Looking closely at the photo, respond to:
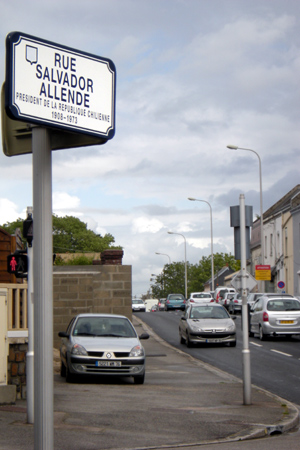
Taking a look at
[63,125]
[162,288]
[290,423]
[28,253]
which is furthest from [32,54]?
[162,288]

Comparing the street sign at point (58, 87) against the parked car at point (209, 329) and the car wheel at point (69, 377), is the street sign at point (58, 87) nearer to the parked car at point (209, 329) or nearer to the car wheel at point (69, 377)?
the car wheel at point (69, 377)

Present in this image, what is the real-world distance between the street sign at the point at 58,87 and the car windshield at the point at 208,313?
22.9 m

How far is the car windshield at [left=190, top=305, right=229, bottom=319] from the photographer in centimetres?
Result: 2677

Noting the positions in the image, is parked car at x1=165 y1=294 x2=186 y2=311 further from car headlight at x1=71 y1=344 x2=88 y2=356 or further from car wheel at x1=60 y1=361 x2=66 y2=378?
car headlight at x1=71 y1=344 x2=88 y2=356

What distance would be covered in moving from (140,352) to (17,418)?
17.4 feet

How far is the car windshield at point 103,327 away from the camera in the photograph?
615 inches

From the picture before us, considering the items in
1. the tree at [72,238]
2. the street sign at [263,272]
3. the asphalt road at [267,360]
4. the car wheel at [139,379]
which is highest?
the tree at [72,238]

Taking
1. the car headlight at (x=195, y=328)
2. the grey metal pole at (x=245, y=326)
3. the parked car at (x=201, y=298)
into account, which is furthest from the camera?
the parked car at (x=201, y=298)

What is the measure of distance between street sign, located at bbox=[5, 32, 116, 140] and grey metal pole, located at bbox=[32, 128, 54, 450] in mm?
194

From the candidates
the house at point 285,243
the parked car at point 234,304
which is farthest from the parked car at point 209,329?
the parked car at point 234,304

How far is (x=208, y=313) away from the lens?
26922 mm

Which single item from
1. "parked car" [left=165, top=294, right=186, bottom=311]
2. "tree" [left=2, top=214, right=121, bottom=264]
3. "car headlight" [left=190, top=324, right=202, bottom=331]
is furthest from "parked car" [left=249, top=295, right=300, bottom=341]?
"tree" [left=2, top=214, right=121, bottom=264]

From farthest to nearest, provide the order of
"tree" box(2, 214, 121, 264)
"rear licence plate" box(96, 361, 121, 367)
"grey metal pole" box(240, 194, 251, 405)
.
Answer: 1. "tree" box(2, 214, 121, 264)
2. "rear licence plate" box(96, 361, 121, 367)
3. "grey metal pole" box(240, 194, 251, 405)

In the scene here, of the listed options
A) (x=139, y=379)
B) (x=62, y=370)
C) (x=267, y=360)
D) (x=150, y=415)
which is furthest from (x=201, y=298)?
(x=150, y=415)
